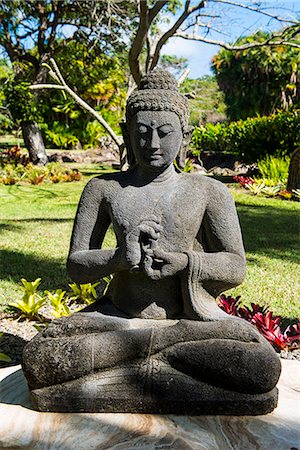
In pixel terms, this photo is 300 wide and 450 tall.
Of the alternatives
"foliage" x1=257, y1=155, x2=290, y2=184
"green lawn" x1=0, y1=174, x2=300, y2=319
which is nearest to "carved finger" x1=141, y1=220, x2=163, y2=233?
"green lawn" x1=0, y1=174, x2=300, y2=319

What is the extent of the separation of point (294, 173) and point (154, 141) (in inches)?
385

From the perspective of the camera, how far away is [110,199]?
282cm

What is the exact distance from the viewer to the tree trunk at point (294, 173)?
11.7m

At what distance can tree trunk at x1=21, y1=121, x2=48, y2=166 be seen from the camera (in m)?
16.9

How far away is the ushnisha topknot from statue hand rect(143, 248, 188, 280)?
719 mm

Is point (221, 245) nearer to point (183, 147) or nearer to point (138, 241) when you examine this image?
point (138, 241)

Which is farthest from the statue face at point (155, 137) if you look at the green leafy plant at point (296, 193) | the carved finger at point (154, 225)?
the green leafy plant at point (296, 193)

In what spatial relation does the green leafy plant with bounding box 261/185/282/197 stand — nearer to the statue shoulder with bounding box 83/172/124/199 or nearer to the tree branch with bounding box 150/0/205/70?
the tree branch with bounding box 150/0/205/70

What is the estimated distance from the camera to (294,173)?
11.8 m

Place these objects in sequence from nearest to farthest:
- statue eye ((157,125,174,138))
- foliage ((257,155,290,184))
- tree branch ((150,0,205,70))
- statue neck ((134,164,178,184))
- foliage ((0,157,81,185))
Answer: statue eye ((157,125,174,138)), statue neck ((134,164,178,184)), tree branch ((150,0,205,70)), foliage ((257,155,290,184)), foliage ((0,157,81,185))

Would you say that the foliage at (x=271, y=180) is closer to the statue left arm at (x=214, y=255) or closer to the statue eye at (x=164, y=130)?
the statue left arm at (x=214, y=255)

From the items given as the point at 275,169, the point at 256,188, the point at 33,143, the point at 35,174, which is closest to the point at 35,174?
the point at 35,174

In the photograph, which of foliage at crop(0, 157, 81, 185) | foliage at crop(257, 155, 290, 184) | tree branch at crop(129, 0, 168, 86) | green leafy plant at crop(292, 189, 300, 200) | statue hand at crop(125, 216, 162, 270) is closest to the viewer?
statue hand at crop(125, 216, 162, 270)

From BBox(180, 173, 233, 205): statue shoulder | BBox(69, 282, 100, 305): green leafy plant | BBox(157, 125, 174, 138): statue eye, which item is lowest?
BBox(69, 282, 100, 305): green leafy plant
